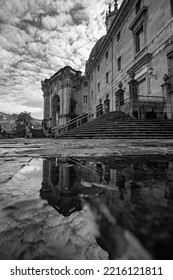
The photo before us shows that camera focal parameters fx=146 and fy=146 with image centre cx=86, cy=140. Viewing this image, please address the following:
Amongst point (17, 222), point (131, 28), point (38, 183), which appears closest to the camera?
point (17, 222)

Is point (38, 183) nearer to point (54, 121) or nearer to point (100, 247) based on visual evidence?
point (100, 247)

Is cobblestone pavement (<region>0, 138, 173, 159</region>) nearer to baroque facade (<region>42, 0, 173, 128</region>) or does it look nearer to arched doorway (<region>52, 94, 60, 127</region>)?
baroque facade (<region>42, 0, 173, 128</region>)

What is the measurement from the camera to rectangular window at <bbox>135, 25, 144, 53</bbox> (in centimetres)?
1258

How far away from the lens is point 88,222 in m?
0.48

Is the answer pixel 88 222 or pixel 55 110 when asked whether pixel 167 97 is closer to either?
pixel 88 222

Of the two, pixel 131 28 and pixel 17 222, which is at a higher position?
pixel 131 28

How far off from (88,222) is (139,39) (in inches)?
640

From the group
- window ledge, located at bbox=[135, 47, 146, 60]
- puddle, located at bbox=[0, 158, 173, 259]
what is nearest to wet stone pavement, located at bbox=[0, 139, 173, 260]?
puddle, located at bbox=[0, 158, 173, 259]

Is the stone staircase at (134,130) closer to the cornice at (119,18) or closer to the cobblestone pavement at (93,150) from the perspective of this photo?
the cobblestone pavement at (93,150)

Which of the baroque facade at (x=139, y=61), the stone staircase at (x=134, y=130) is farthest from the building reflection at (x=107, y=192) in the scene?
the baroque facade at (x=139, y=61)

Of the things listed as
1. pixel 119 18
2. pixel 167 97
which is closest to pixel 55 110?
pixel 119 18
